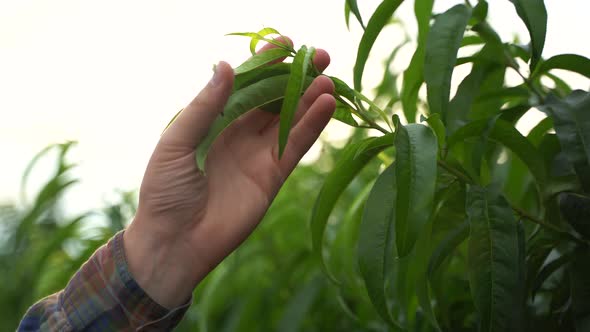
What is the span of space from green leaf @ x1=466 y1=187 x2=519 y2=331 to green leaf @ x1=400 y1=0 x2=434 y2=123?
0.66 feet

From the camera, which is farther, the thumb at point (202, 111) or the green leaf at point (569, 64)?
the green leaf at point (569, 64)

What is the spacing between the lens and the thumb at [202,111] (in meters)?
0.73

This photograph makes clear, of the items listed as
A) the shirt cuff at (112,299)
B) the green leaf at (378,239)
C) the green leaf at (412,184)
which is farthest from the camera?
the shirt cuff at (112,299)

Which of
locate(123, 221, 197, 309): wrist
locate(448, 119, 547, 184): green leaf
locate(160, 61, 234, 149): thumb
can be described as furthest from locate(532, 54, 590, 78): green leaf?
locate(123, 221, 197, 309): wrist

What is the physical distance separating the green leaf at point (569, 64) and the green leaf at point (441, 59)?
0.41 feet

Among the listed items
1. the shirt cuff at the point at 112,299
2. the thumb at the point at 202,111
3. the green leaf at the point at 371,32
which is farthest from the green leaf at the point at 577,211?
the shirt cuff at the point at 112,299

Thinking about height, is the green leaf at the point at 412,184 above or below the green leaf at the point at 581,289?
above

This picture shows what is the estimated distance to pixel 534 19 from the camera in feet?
2.50

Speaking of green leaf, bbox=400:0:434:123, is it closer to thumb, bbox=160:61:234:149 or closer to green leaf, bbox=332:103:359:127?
green leaf, bbox=332:103:359:127

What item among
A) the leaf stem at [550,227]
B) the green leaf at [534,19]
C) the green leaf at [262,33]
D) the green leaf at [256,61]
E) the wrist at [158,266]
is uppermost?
the green leaf at [534,19]

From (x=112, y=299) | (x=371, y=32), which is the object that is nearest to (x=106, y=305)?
(x=112, y=299)

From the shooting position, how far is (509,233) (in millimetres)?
742

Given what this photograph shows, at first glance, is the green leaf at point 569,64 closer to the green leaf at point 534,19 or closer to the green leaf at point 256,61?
the green leaf at point 534,19

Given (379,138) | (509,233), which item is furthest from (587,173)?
(379,138)
